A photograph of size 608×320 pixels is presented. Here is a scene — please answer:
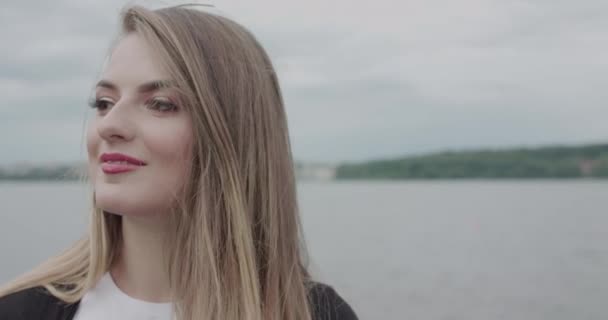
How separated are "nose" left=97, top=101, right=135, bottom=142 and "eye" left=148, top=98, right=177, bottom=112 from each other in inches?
3.9

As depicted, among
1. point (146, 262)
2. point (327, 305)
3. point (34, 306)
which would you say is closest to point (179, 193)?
point (146, 262)

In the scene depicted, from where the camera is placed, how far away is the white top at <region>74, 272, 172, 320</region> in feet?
8.93

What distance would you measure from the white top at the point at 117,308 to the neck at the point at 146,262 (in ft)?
0.13

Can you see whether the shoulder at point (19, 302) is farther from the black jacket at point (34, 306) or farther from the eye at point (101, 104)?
the eye at point (101, 104)

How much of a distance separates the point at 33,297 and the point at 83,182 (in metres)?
0.71

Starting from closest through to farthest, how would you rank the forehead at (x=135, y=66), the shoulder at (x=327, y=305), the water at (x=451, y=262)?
the forehead at (x=135, y=66), the shoulder at (x=327, y=305), the water at (x=451, y=262)

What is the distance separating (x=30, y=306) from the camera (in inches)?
106

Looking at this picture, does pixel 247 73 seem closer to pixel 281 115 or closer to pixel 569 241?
pixel 281 115

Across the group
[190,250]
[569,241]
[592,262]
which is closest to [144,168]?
[190,250]

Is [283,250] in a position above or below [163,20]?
below

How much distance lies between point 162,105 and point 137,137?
162mm

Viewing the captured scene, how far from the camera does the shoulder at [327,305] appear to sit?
121 inches

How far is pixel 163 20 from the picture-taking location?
2.86m

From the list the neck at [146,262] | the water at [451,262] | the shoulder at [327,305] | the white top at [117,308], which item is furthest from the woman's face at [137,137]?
the water at [451,262]
